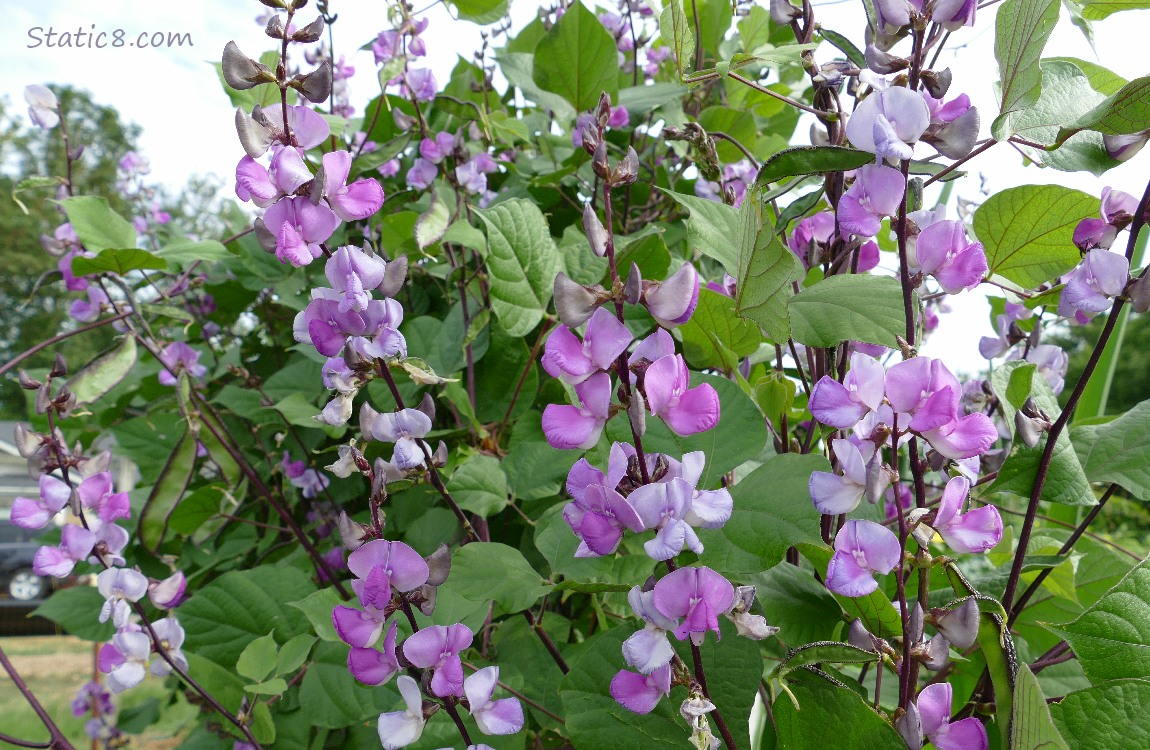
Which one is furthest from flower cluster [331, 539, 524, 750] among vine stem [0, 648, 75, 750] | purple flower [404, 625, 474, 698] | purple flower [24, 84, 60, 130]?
purple flower [24, 84, 60, 130]

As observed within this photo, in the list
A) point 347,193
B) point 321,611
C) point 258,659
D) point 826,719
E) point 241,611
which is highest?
point 347,193

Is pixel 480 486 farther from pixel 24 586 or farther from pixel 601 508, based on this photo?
pixel 24 586

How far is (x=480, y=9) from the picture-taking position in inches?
49.4

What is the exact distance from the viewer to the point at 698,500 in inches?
22.1

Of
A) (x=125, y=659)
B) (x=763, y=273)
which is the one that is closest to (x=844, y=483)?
(x=763, y=273)

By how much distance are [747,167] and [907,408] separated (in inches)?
40.8

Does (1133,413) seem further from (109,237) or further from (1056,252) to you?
(109,237)

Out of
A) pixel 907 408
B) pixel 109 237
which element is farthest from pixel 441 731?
pixel 109 237

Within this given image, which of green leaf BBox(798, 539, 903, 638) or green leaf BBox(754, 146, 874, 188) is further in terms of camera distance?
green leaf BBox(798, 539, 903, 638)

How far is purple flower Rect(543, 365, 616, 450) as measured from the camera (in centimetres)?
57

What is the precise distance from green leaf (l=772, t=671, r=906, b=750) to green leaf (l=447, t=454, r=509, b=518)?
49 cm

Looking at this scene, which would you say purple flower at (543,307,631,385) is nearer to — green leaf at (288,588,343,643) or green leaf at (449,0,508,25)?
green leaf at (288,588,343,643)

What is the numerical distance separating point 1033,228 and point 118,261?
1300 millimetres

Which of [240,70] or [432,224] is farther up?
[240,70]
